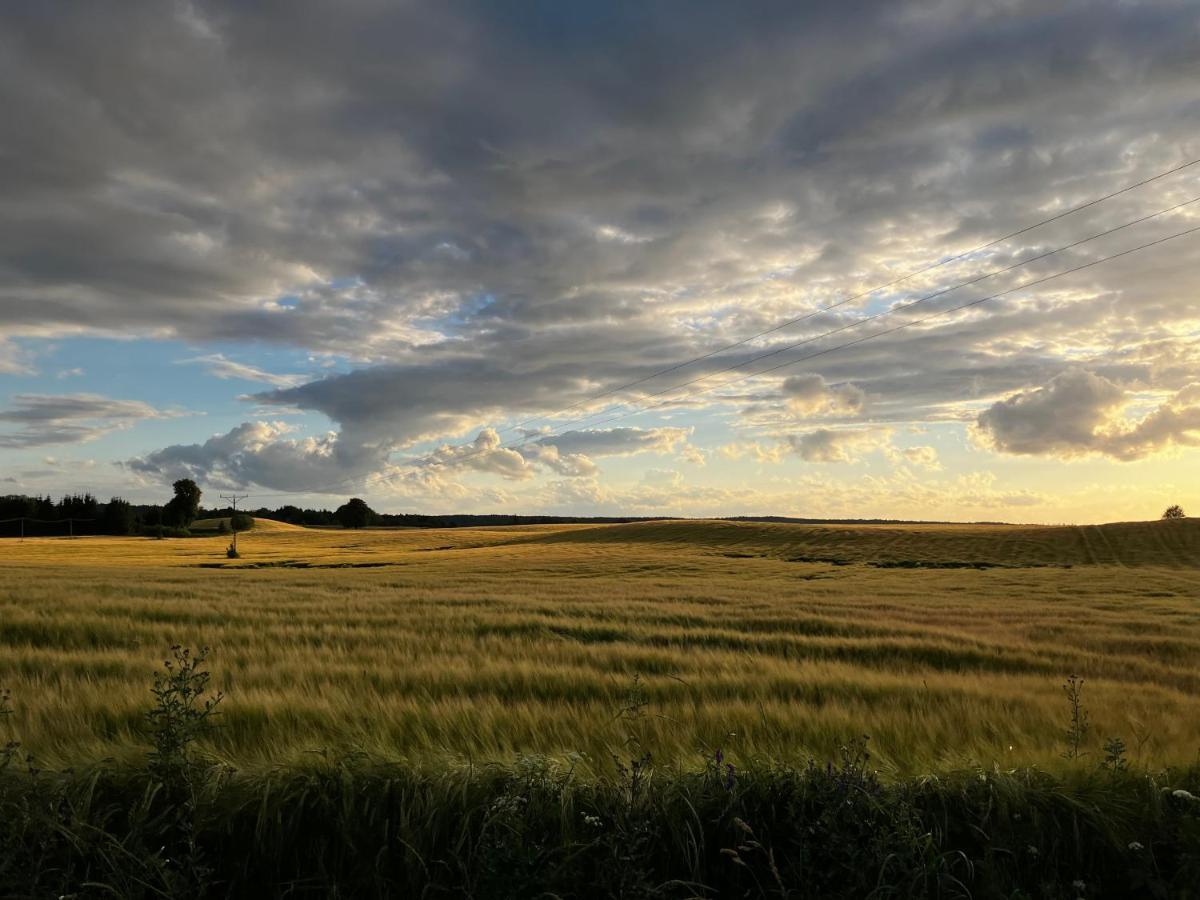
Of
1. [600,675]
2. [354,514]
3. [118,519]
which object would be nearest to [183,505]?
[118,519]

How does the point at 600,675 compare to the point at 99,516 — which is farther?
the point at 99,516

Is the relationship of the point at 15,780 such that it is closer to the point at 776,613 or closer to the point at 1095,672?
the point at 1095,672

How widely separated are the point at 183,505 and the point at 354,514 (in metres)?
33.9

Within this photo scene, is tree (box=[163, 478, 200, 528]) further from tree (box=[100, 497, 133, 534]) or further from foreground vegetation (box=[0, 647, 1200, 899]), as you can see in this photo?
foreground vegetation (box=[0, 647, 1200, 899])

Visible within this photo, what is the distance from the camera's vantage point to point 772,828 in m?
3.55

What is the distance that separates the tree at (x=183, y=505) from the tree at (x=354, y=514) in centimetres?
2893

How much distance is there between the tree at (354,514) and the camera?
16550cm

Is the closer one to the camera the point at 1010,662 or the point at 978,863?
the point at 978,863

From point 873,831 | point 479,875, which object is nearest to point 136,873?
point 479,875

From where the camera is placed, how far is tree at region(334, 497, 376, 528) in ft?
543

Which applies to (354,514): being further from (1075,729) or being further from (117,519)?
(1075,729)

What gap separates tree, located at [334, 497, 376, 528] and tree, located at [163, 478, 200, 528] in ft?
94.9

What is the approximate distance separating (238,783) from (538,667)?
171 inches

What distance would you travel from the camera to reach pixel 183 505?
151 metres
